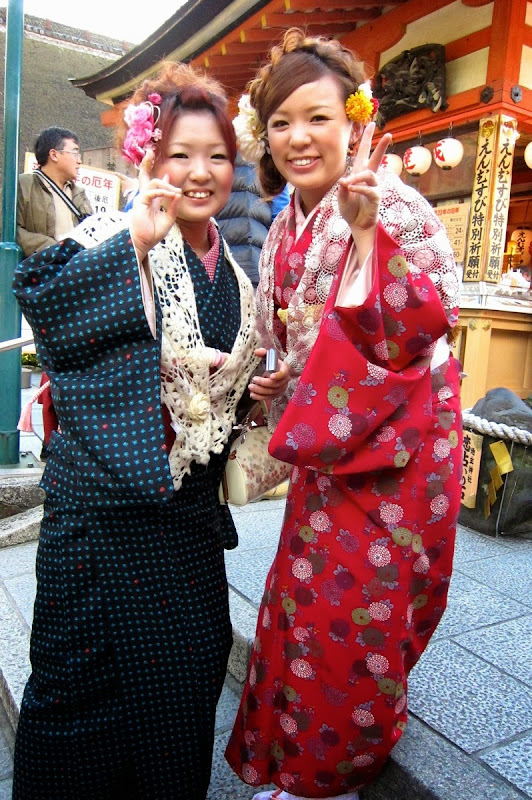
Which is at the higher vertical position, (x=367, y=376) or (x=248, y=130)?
→ (x=248, y=130)

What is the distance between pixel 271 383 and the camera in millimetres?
1602

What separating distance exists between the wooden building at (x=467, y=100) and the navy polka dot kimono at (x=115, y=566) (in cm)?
439

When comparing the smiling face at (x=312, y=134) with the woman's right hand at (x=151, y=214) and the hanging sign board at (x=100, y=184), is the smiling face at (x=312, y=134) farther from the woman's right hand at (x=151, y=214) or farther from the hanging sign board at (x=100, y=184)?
the hanging sign board at (x=100, y=184)

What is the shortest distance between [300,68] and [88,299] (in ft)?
2.71

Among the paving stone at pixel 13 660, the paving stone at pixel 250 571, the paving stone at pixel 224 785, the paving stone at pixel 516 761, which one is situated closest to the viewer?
the paving stone at pixel 516 761

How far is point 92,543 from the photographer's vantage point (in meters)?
1.58

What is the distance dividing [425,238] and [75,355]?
0.90m

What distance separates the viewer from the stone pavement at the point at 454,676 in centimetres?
167

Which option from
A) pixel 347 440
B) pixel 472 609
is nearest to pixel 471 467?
pixel 472 609

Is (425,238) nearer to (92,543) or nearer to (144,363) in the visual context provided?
(144,363)

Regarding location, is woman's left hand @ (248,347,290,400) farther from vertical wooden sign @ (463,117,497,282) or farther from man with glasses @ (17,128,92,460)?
vertical wooden sign @ (463,117,497,282)

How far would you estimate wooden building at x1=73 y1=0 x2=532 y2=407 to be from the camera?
523 cm

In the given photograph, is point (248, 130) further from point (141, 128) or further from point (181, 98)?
point (141, 128)

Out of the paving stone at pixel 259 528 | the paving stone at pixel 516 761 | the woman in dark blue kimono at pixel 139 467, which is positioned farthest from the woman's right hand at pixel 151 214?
the paving stone at pixel 259 528
